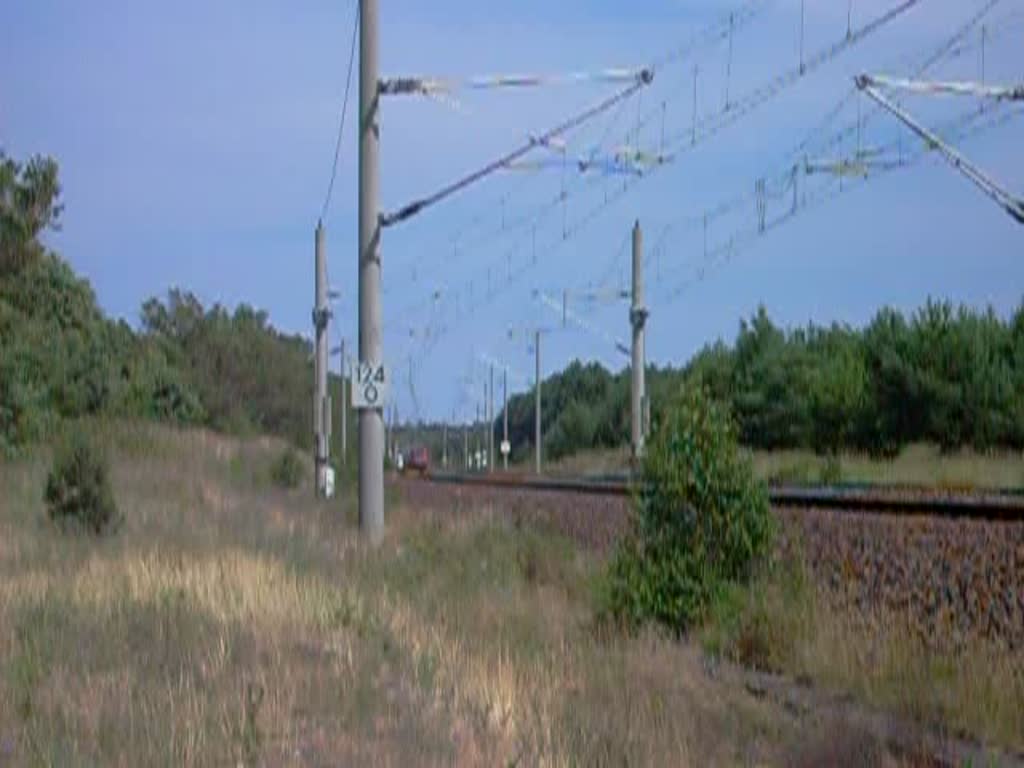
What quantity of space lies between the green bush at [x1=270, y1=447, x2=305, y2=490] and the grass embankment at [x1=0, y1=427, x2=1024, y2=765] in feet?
128

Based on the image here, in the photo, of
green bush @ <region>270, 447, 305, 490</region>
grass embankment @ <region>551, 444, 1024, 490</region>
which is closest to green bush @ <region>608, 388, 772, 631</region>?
grass embankment @ <region>551, 444, 1024, 490</region>

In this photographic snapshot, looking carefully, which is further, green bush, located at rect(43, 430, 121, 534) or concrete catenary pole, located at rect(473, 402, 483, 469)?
concrete catenary pole, located at rect(473, 402, 483, 469)

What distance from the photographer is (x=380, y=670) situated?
13.1m

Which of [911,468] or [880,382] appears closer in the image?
[911,468]

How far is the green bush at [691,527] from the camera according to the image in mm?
20266

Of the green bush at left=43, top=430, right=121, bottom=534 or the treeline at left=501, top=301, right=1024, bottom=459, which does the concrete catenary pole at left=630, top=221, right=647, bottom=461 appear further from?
the green bush at left=43, top=430, right=121, bottom=534

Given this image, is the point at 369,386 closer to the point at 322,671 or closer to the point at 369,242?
the point at 369,242

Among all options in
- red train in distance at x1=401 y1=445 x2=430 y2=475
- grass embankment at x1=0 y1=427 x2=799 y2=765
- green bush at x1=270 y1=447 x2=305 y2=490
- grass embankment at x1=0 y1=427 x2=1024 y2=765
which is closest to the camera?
grass embankment at x1=0 y1=427 x2=799 y2=765

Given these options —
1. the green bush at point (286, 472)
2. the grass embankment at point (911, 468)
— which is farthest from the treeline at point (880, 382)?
the green bush at point (286, 472)

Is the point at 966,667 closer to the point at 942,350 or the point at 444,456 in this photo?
the point at 942,350

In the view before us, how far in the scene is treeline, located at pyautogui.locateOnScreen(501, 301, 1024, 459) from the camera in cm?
6066

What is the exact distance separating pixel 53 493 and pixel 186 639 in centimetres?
1734

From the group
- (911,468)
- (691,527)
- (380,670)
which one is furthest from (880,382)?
(380,670)

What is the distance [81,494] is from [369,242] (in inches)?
224
